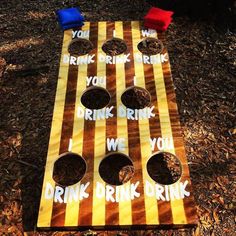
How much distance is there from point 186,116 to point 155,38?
2.18 m

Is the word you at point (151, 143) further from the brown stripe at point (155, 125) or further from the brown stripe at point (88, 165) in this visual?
the brown stripe at point (88, 165)

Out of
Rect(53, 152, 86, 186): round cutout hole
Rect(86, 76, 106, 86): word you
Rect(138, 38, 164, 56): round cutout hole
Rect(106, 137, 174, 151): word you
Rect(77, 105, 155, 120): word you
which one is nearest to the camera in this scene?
Rect(53, 152, 86, 186): round cutout hole

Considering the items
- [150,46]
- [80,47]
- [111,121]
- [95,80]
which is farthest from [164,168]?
[80,47]

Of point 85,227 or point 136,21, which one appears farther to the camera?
point 136,21

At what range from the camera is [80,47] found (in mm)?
7848

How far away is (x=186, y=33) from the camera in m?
8.45

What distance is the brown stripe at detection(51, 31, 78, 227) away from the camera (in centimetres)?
519

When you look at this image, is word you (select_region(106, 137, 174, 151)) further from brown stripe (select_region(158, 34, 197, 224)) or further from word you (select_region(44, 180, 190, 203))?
word you (select_region(44, 180, 190, 203))

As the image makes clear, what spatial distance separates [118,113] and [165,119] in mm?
826

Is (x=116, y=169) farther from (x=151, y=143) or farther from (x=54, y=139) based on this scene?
(x=54, y=139)

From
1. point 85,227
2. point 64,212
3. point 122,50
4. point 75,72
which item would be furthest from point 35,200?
point 122,50

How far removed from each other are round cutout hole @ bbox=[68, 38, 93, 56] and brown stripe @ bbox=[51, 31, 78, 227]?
0.55 metres

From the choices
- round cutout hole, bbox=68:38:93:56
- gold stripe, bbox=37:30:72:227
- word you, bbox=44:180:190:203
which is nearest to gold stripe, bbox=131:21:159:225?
word you, bbox=44:180:190:203

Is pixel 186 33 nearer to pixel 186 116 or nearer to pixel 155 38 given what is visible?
pixel 155 38
